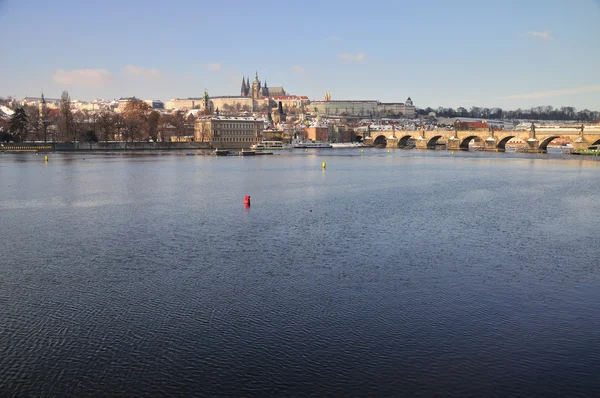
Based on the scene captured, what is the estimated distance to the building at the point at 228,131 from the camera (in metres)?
105

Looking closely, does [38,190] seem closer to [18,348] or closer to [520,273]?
[18,348]

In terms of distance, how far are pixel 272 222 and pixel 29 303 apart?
934cm

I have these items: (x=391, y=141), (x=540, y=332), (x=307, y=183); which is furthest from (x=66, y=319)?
(x=391, y=141)

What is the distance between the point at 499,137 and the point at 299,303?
83926 millimetres

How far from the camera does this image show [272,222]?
1850 cm

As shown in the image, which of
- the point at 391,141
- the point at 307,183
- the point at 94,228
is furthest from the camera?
the point at 391,141

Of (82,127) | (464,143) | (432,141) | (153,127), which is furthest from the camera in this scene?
(432,141)

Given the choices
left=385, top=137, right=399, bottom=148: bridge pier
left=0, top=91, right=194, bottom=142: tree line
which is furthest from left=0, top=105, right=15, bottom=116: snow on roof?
left=385, top=137, right=399, bottom=148: bridge pier

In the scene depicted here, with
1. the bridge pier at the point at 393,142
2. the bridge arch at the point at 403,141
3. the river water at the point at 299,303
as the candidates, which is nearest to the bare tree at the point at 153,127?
the bridge pier at the point at 393,142

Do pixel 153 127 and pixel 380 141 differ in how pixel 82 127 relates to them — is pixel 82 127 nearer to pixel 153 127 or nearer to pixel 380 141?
pixel 153 127

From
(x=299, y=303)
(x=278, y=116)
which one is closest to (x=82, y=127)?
(x=278, y=116)

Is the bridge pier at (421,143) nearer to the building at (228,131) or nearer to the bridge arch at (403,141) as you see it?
the bridge arch at (403,141)

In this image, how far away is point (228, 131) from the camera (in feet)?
352

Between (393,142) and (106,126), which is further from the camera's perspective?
(393,142)
